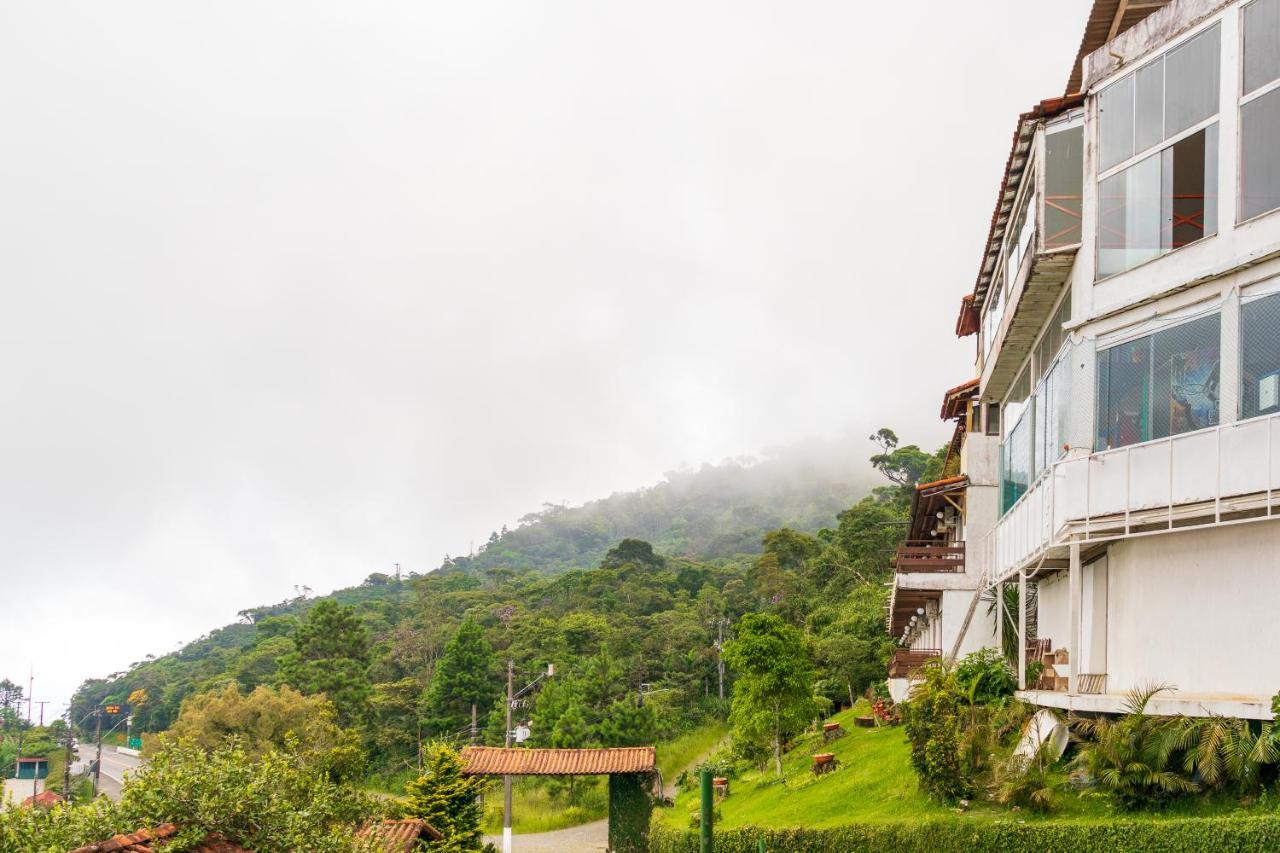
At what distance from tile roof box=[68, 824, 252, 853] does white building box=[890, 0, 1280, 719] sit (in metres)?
10.0

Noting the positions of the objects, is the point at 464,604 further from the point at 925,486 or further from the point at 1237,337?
the point at 1237,337

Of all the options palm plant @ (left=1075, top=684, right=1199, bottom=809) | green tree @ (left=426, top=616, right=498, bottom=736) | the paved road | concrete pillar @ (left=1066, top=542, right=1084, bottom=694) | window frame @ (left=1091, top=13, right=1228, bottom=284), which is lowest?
the paved road

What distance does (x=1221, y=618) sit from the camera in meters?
13.6

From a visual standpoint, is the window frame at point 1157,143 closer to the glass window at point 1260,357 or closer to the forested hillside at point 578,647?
the glass window at point 1260,357

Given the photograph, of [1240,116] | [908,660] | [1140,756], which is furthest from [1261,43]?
[908,660]

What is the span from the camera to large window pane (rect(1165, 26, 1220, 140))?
1423 cm

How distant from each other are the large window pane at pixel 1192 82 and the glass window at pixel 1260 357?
8.21 ft

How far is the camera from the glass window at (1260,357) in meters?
13.0

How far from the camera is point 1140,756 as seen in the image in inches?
520

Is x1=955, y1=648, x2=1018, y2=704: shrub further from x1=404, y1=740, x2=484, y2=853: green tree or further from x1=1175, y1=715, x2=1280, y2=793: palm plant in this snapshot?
x1=404, y1=740, x2=484, y2=853: green tree

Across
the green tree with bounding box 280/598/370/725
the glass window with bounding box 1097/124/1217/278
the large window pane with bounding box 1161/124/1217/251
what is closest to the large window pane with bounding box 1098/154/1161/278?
the glass window with bounding box 1097/124/1217/278

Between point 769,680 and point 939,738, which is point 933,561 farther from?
point 939,738

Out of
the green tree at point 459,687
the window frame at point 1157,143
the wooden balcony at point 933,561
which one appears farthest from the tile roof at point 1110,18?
the green tree at point 459,687

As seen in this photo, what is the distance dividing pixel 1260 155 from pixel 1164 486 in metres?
3.78
